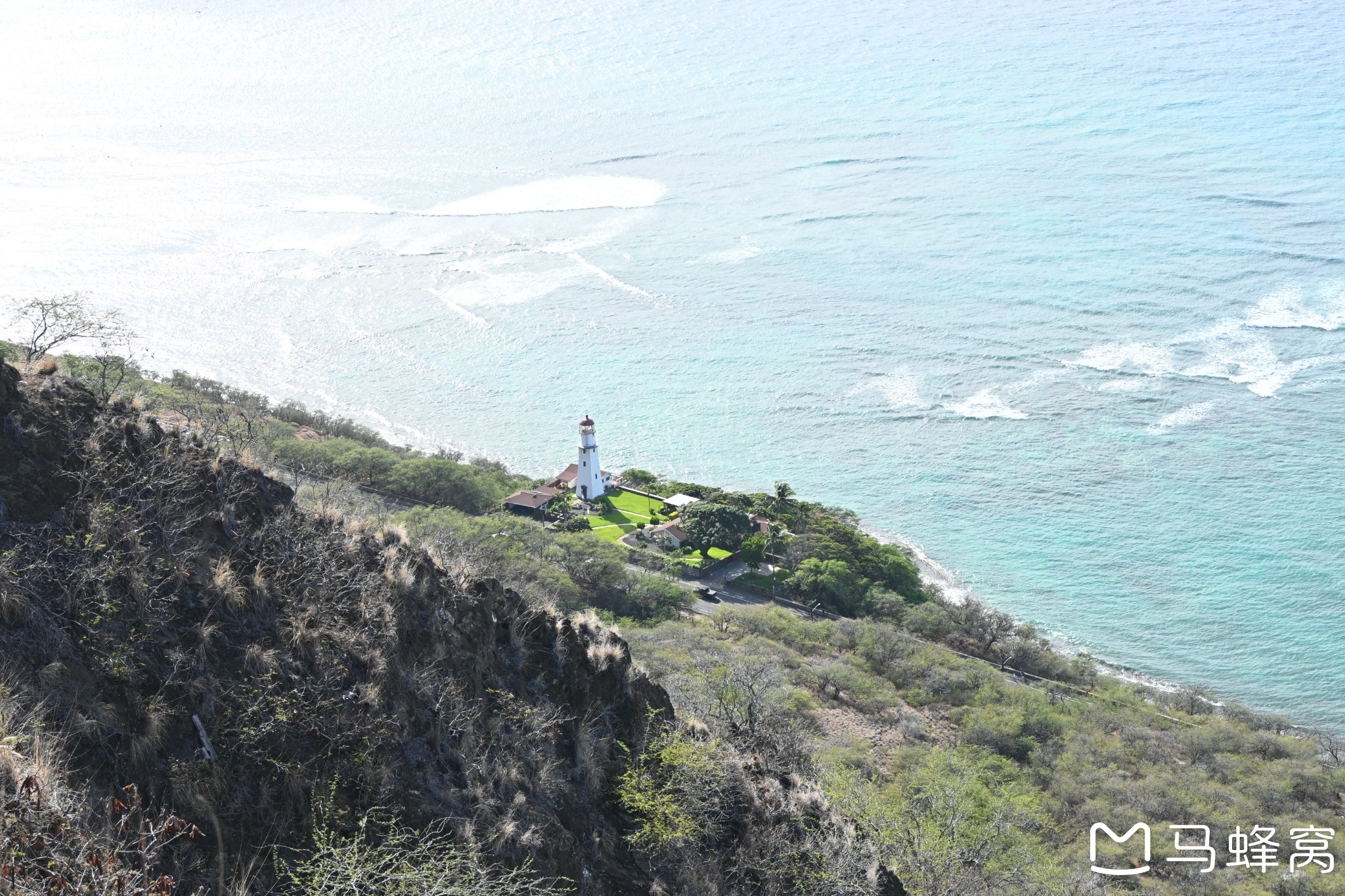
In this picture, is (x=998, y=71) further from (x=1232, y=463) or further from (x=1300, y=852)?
(x=1300, y=852)

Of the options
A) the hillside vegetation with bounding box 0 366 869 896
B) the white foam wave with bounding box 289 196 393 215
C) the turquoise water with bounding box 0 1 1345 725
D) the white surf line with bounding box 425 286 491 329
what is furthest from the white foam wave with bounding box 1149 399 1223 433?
the white foam wave with bounding box 289 196 393 215

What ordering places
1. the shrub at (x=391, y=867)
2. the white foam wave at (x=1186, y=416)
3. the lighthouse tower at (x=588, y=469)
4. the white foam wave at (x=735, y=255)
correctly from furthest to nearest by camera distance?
the white foam wave at (x=735, y=255) → the white foam wave at (x=1186, y=416) → the lighthouse tower at (x=588, y=469) → the shrub at (x=391, y=867)

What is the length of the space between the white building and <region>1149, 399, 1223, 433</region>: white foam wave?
30911 mm

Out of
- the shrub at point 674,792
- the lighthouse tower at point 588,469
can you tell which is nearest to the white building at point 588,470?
the lighthouse tower at point 588,469

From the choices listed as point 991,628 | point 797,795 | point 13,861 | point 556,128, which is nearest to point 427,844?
point 13,861

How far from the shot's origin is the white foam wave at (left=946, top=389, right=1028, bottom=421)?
6444 cm

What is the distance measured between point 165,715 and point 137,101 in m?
123

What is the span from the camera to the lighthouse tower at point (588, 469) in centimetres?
5691

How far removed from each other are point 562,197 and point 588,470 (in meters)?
44.2

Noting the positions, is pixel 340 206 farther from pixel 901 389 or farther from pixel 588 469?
pixel 901 389

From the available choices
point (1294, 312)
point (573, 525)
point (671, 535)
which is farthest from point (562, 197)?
point (1294, 312)

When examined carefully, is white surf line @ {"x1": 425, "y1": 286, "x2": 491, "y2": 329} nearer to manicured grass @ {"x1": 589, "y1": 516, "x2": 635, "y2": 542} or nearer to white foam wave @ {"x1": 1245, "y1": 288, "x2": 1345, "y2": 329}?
manicured grass @ {"x1": 589, "y1": 516, "x2": 635, "y2": 542}

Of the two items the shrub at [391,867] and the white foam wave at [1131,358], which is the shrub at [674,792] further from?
the white foam wave at [1131,358]

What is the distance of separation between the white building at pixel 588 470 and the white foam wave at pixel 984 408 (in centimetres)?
2175
